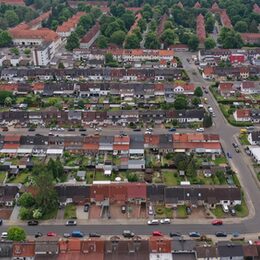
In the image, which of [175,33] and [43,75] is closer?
[43,75]

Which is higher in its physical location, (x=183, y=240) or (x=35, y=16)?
(x=183, y=240)

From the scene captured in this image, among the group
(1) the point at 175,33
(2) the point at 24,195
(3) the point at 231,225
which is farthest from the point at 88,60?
(3) the point at 231,225

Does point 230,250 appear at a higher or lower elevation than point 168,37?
higher

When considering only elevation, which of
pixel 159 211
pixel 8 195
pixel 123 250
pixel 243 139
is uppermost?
pixel 123 250

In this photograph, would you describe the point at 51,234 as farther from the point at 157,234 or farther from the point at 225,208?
the point at 225,208

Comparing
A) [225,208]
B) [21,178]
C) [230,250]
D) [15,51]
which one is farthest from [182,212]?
[15,51]

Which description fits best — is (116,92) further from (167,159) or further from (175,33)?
(175,33)

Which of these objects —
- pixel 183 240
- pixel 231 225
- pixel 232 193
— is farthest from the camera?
pixel 232 193

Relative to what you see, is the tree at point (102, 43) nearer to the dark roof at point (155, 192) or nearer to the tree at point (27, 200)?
the dark roof at point (155, 192)
